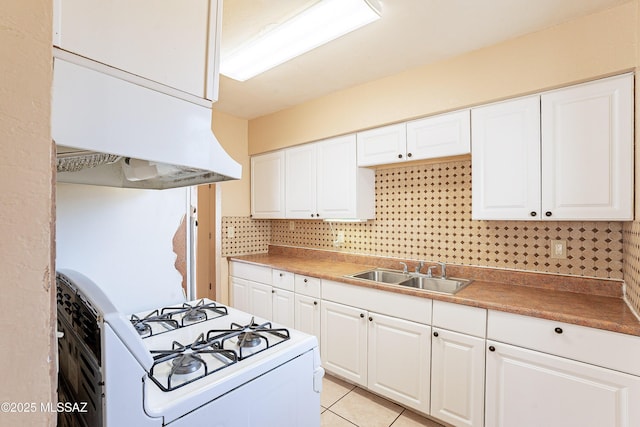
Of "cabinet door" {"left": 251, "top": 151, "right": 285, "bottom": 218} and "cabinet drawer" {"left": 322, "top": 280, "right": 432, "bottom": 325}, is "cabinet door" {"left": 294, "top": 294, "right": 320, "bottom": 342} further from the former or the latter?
"cabinet door" {"left": 251, "top": 151, "right": 285, "bottom": 218}

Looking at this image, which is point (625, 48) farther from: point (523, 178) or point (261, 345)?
point (261, 345)

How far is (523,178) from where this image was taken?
72.6 inches

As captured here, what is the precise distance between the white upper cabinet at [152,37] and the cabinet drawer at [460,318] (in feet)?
5.67

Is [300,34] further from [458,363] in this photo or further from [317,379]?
[458,363]

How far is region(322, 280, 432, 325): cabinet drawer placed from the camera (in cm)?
196

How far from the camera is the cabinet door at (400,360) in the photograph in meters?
1.95

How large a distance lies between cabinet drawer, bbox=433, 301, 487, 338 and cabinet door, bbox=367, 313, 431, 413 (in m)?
0.13

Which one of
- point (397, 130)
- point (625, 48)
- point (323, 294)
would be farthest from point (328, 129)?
point (625, 48)

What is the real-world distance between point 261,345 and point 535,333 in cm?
141

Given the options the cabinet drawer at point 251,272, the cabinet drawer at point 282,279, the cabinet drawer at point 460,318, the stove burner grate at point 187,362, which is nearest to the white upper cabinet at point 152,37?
the stove burner grate at point 187,362

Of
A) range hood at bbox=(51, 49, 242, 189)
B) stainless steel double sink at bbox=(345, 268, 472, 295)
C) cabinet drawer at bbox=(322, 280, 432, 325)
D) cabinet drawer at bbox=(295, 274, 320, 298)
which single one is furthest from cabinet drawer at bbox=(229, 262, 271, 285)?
range hood at bbox=(51, 49, 242, 189)

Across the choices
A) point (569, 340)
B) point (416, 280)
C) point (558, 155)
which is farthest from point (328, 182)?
point (569, 340)

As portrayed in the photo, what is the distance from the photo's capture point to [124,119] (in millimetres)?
626

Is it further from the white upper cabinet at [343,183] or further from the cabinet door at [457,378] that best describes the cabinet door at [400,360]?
the white upper cabinet at [343,183]
